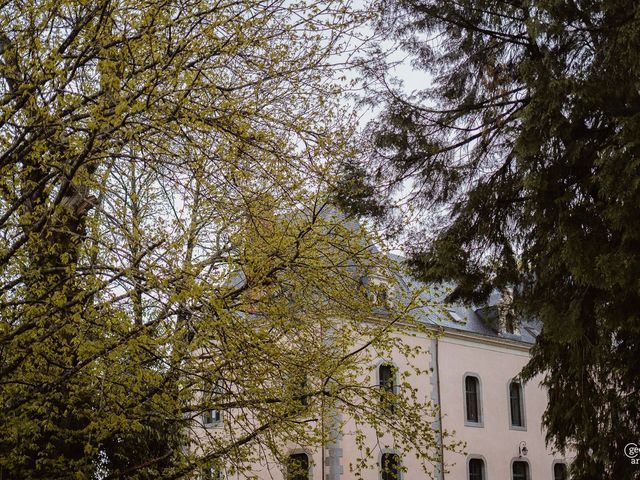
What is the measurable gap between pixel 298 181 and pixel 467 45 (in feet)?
11.6

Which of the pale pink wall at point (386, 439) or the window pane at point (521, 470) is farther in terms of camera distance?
the window pane at point (521, 470)

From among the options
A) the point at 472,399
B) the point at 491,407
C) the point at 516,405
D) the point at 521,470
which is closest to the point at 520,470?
the point at 521,470

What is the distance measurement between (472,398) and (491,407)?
699 millimetres

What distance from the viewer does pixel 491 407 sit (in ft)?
72.4

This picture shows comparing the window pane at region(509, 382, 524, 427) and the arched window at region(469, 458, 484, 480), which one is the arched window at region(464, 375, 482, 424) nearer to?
the arched window at region(469, 458, 484, 480)

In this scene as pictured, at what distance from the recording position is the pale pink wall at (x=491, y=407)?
21016 mm

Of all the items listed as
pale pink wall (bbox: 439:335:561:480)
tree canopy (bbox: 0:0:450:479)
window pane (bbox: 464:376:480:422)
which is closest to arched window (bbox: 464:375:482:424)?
window pane (bbox: 464:376:480:422)

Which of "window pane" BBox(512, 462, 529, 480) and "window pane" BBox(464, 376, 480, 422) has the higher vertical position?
"window pane" BBox(464, 376, 480, 422)

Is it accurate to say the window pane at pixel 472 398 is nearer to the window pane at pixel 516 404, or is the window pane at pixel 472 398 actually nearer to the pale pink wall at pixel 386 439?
the window pane at pixel 516 404

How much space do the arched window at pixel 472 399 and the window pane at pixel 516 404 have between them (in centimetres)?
153

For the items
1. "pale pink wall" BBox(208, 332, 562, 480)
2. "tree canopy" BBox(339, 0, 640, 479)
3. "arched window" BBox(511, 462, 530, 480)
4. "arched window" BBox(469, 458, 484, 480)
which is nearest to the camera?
"tree canopy" BBox(339, 0, 640, 479)

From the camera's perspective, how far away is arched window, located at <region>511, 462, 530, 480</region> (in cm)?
2204

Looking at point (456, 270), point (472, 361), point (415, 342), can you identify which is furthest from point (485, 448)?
point (456, 270)

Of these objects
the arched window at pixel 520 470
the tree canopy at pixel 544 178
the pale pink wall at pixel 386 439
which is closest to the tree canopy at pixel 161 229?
the tree canopy at pixel 544 178
